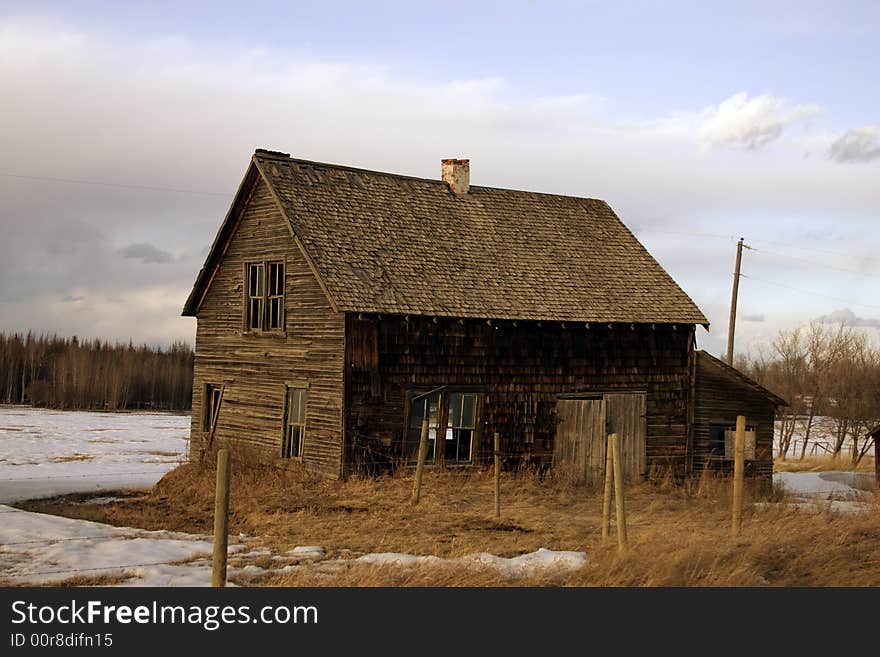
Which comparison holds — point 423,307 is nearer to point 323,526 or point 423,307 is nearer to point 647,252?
point 323,526

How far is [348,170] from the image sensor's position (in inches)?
961

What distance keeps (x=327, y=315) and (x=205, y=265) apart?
5352 mm

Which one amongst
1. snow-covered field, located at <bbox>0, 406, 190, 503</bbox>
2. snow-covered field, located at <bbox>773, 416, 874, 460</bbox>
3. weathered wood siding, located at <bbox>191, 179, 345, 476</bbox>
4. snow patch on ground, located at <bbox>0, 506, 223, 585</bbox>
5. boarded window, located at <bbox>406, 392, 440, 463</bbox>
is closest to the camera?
snow patch on ground, located at <bbox>0, 506, 223, 585</bbox>

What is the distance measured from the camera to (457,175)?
26.3 metres

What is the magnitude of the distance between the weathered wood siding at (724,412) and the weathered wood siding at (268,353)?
32.1ft

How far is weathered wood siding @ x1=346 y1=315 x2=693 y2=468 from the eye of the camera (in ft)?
67.6

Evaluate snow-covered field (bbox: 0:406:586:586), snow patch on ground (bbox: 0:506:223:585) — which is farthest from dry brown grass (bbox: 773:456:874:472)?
snow patch on ground (bbox: 0:506:223:585)

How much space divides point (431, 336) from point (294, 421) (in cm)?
362

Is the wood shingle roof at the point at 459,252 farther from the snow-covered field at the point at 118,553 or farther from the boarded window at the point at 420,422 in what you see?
the snow-covered field at the point at 118,553

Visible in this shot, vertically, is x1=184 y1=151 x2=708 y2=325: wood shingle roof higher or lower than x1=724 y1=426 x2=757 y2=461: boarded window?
higher

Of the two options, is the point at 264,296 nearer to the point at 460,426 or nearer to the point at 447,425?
the point at 447,425

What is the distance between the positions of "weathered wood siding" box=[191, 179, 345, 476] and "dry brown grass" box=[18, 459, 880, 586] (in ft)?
3.75

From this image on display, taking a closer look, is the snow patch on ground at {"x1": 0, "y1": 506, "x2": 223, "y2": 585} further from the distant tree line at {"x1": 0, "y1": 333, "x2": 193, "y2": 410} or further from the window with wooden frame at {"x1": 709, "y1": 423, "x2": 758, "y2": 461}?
the distant tree line at {"x1": 0, "y1": 333, "x2": 193, "y2": 410}
